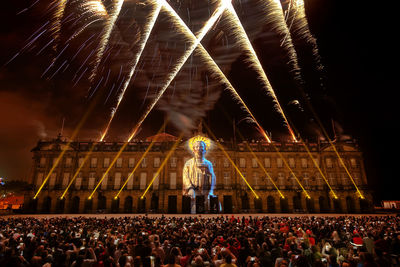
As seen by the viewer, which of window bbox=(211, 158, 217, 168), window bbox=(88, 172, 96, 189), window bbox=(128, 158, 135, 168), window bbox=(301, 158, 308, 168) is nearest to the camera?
window bbox=(88, 172, 96, 189)

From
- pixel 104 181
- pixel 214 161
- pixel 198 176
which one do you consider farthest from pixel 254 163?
pixel 104 181

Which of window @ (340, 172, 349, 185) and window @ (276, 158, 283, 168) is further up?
window @ (276, 158, 283, 168)

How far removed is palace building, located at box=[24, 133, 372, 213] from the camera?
38.8 m

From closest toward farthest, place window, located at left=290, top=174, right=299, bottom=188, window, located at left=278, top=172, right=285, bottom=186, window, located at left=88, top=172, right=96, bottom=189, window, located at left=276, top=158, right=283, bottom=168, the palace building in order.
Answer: the palace building < window, located at left=88, top=172, right=96, bottom=189 < window, located at left=290, top=174, right=299, bottom=188 < window, located at left=278, top=172, right=285, bottom=186 < window, located at left=276, top=158, right=283, bottom=168

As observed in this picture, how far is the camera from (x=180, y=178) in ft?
131

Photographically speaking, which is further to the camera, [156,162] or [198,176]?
[156,162]

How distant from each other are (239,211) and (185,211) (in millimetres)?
8766

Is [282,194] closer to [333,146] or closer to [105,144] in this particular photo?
[333,146]

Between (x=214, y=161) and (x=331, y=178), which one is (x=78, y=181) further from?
(x=331, y=178)

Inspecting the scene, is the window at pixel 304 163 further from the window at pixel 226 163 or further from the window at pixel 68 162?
the window at pixel 68 162

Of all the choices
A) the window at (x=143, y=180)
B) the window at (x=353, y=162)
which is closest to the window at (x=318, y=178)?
the window at (x=353, y=162)

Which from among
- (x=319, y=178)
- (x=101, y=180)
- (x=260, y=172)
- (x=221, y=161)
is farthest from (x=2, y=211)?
(x=319, y=178)

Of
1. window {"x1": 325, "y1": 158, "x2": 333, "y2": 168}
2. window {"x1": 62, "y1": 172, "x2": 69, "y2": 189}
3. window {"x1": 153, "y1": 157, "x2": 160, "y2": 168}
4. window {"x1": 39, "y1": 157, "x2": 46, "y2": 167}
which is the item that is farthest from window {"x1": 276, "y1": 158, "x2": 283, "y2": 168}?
window {"x1": 39, "y1": 157, "x2": 46, "y2": 167}

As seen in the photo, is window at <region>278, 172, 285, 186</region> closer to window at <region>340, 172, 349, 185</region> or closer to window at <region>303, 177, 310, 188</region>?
window at <region>303, 177, 310, 188</region>
